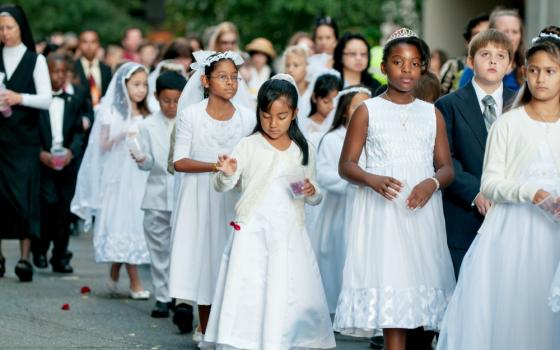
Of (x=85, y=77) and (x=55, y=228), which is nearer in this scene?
(x=55, y=228)

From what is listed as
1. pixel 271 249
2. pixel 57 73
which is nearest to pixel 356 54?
pixel 57 73

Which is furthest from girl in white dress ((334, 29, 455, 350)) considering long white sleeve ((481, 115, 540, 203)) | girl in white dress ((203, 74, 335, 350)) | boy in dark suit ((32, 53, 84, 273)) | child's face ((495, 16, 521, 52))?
boy in dark suit ((32, 53, 84, 273))

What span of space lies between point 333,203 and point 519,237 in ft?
10.7

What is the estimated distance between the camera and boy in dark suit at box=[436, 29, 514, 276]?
8.87 meters

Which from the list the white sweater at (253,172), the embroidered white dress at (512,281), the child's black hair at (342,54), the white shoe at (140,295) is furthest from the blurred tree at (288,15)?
the embroidered white dress at (512,281)

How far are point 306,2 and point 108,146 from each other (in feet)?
48.5

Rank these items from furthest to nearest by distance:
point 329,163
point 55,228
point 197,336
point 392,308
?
point 55,228, point 329,163, point 197,336, point 392,308

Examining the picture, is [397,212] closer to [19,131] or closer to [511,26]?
[511,26]

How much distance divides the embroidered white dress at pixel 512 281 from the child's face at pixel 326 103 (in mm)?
4042

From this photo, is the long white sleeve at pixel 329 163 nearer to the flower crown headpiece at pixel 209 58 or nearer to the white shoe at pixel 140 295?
the flower crown headpiece at pixel 209 58

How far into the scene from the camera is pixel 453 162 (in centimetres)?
889

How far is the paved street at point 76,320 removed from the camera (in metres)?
9.95

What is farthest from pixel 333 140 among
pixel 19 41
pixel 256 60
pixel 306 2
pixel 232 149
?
pixel 306 2

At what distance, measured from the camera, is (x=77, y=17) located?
51.5 meters
